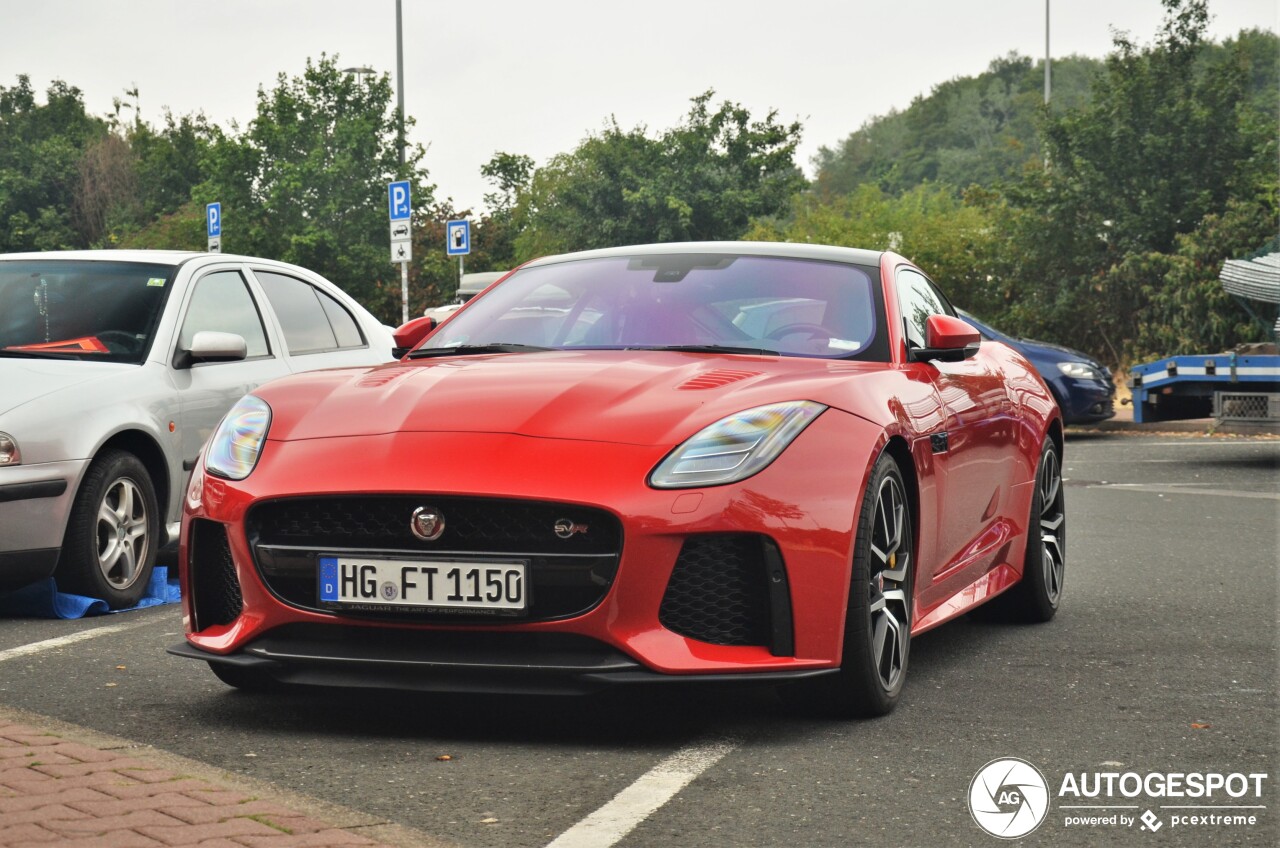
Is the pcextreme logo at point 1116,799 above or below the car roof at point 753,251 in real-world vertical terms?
below

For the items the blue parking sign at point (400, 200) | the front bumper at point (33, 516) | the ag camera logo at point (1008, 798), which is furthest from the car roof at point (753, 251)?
the blue parking sign at point (400, 200)

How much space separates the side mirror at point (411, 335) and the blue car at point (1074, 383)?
41.6ft

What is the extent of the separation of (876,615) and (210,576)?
1.85 meters

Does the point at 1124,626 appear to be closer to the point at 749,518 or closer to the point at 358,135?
the point at 749,518

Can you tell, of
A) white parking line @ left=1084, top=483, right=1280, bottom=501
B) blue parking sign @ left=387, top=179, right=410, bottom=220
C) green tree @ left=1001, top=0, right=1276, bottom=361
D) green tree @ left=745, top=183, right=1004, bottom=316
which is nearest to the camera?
white parking line @ left=1084, top=483, right=1280, bottom=501

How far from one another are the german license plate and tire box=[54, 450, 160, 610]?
276 cm

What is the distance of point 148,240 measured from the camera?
5938 centimetres

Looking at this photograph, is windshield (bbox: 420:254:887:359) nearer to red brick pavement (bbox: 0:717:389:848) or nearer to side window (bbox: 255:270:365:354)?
red brick pavement (bbox: 0:717:389:848)

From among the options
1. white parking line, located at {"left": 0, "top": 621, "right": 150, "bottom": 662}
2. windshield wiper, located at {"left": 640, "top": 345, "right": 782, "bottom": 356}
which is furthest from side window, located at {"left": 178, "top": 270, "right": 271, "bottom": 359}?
windshield wiper, located at {"left": 640, "top": 345, "right": 782, "bottom": 356}

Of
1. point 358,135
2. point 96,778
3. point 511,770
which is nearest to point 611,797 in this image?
point 511,770

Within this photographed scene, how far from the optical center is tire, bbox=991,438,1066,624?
7.05 meters

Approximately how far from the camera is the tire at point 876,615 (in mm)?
4773

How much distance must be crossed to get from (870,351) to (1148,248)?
2217 centimetres

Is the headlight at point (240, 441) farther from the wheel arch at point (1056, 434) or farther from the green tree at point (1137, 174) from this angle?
the green tree at point (1137, 174)
